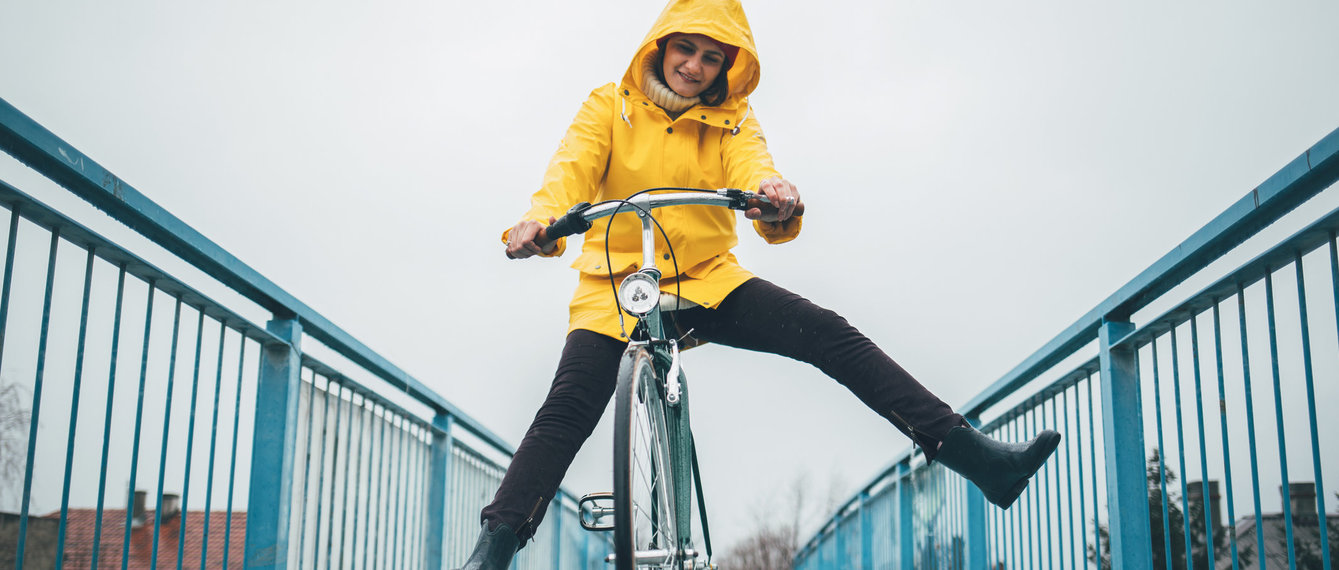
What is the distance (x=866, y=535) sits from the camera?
7621 millimetres

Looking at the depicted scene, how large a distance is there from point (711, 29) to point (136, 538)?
2117mm

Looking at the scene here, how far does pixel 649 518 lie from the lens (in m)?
2.59

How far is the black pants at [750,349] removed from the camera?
8.29 ft

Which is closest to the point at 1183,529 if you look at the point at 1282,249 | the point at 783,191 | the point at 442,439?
the point at 1282,249

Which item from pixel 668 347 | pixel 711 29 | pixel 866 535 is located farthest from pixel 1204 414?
pixel 866 535

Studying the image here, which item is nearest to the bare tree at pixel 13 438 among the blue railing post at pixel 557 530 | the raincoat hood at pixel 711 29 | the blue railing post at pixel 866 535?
the raincoat hood at pixel 711 29

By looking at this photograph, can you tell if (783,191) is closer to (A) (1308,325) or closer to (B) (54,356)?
(A) (1308,325)

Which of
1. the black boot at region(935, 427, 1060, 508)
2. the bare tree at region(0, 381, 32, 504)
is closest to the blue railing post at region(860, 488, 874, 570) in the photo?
the black boot at region(935, 427, 1060, 508)

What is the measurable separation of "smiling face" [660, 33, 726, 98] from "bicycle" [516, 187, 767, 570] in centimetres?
80

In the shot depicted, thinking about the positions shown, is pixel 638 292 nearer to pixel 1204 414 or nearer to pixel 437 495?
pixel 1204 414

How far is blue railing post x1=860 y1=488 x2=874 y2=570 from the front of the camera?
7.40m

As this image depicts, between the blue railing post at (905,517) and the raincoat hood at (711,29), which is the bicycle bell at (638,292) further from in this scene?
the blue railing post at (905,517)

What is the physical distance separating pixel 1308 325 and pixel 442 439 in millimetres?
3315

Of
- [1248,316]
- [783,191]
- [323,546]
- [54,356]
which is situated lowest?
[323,546]
